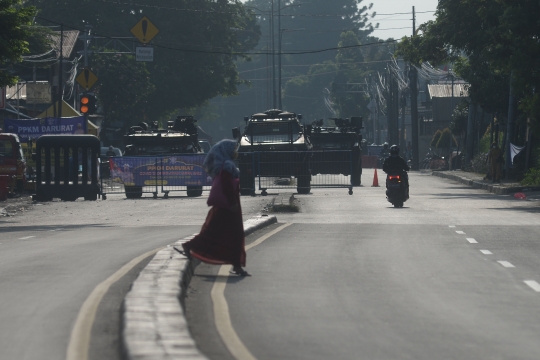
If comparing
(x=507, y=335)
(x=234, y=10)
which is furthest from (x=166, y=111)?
(x=507, y=335)

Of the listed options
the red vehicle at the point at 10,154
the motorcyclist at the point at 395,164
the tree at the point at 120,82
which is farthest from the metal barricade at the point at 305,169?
the tree at the point at 120,82

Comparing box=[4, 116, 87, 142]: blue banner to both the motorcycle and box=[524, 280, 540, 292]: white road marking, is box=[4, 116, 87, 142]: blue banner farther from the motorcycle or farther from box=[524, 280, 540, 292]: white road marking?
box=[524, 280, 540, 292]: white road marking

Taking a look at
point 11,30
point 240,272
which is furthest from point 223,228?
point 11,30

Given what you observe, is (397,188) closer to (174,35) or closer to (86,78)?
(86,78)

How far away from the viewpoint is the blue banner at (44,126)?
3697 centimetres

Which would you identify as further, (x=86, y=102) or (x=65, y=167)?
(x=65, y=167)

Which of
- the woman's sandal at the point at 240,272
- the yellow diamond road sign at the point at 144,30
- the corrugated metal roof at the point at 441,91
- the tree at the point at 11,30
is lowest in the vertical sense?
the woman's sandal at the point at 240,272

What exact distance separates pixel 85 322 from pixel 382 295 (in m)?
3.17

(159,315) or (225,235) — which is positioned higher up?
(225,235)

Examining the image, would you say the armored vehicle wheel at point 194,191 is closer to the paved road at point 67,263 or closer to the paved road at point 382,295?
the paved road at point 67,263

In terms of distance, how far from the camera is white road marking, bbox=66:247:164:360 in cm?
702

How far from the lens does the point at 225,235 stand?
36.0ft

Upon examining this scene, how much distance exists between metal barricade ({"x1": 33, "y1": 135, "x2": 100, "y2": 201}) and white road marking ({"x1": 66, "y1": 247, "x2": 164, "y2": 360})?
1941cm

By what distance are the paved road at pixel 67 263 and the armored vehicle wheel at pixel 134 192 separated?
5842 millimetres
